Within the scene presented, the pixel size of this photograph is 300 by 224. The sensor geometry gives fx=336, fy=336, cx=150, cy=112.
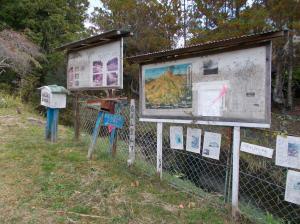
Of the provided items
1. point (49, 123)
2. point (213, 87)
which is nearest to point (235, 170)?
point (213, 87)

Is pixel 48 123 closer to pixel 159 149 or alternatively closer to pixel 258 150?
pixel 159 149

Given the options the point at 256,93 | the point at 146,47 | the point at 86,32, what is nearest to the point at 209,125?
the point at 256,93

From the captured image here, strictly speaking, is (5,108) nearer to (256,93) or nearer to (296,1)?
(256,93)

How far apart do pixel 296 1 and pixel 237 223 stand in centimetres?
1291

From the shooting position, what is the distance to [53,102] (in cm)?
598

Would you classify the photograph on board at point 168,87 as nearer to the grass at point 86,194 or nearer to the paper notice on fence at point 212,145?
the paper notice on fence at point 212,145

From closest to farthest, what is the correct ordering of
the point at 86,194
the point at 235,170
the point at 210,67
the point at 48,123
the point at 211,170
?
the point at 235,170
the point at 210,67
the point at 86,194
the point at 211,170
the point at 48,123

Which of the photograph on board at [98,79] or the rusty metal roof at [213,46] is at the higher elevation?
the rusty metal roof at [213,46]

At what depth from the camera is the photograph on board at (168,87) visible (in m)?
3.78

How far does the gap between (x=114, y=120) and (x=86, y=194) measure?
4.52 feet

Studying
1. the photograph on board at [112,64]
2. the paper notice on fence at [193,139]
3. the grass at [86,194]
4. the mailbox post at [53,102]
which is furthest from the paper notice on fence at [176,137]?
the mailbox post at [53,102]

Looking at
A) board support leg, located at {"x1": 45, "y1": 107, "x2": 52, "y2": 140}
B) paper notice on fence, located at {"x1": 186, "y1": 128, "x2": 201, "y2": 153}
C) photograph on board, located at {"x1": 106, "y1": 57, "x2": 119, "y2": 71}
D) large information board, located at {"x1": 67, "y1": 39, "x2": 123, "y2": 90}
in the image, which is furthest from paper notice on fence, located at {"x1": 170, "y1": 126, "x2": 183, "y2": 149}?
board support leg, located at {"x1": 45, "y1": 107, "x2": 52, "y2": 140}

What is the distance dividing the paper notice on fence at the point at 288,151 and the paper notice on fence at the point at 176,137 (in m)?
1.25

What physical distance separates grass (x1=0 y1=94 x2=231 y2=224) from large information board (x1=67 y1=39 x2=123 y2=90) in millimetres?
1113
